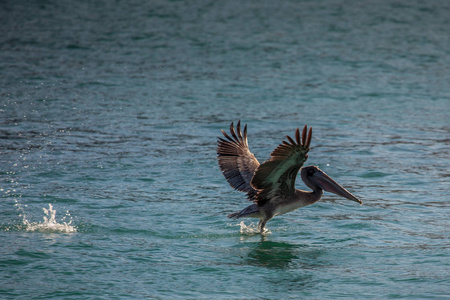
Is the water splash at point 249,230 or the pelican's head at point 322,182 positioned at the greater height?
the pelican's head at point 322,182

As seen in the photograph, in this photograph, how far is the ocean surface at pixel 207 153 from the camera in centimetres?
723

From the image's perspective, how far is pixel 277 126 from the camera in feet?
46.4

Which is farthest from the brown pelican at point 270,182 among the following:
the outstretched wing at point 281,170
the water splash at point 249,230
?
the water splash at point 249,230

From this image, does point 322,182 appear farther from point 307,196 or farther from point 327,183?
point 307,196

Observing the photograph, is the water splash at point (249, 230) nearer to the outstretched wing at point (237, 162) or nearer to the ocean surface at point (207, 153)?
the ocean surface at point (207, 153)

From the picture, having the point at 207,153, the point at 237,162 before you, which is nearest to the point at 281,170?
the point at 237,162

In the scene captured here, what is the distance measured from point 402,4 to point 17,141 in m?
22.7

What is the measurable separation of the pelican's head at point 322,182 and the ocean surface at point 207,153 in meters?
0.57

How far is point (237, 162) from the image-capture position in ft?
29.0

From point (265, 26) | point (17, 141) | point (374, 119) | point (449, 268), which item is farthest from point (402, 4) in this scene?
point (449, 268)

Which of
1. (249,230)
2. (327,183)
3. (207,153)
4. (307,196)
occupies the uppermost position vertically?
(207,153)

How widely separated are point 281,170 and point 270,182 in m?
0.40

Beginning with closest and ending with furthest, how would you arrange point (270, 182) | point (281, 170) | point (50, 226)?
point (281, 170) < point (270, 182) < point (50, 226)

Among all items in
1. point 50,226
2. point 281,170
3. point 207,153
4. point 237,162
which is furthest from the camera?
point 207,153
